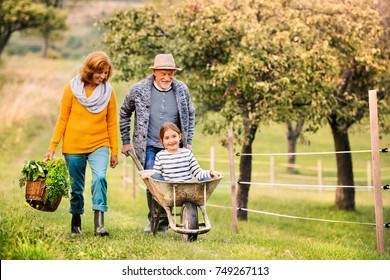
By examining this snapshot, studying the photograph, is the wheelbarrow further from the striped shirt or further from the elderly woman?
the elderly woman

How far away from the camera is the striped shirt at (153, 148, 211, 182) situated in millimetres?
7008

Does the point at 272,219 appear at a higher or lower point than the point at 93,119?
lower

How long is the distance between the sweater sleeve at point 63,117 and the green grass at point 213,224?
0.62 m

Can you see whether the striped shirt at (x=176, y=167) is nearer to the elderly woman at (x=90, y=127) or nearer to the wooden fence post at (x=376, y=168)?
the elderly woman at (x=90, y=127)

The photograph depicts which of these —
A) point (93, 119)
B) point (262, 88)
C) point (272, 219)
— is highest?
point (262, 88)

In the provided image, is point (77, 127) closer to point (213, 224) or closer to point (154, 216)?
point (154, 216)

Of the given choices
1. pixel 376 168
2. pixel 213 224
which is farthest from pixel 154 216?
pixel 213 224

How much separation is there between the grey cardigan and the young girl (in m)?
0.50

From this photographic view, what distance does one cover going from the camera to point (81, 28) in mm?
70312

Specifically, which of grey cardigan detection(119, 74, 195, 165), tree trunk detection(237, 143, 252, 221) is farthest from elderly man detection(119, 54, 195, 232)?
tree trunk detection(237, 143, 252, 221)

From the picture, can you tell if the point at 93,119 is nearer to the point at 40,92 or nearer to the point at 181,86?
the point at 181,86
